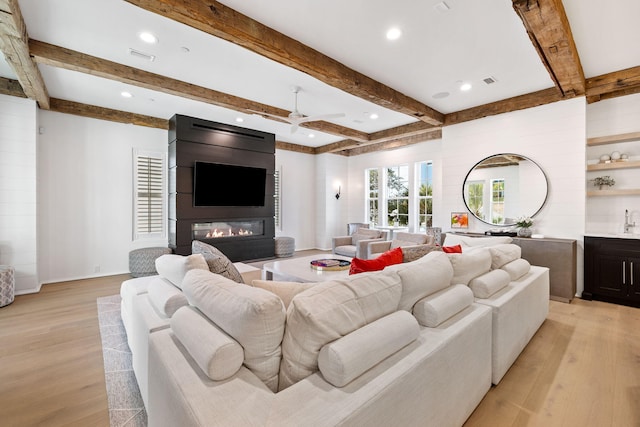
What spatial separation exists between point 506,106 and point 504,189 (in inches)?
50.8

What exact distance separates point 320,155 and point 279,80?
4.34 meters

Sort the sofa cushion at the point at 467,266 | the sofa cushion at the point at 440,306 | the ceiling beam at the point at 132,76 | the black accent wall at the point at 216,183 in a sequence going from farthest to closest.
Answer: the black accent wall at the point at 216,183, the ceiling beam at the point at 132,76, the sofa cushion at the point at 467,266, the sofa cushion at the point at 440,306

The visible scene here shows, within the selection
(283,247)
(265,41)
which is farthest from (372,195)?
(265,41)

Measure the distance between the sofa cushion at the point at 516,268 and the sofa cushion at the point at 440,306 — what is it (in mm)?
995

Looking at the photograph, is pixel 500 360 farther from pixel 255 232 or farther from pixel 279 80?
pixel 255 232

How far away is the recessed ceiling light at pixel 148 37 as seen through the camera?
2.92m

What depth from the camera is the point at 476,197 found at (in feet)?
16.6

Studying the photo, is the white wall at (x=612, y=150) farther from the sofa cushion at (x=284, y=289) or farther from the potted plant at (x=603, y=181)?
the sofa cushion at (x=284, y=289)

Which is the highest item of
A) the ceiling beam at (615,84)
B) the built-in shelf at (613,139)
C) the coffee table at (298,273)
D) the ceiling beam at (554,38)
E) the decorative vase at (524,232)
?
the ceiling beam at (615,84)

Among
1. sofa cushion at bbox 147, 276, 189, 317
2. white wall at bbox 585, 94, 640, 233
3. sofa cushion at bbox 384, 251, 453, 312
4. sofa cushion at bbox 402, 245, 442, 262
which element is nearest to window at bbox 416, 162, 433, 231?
white wall at bbox 585, 94, 640, 233

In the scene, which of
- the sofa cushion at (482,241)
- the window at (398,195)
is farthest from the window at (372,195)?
the sofa cushion at (482,241)

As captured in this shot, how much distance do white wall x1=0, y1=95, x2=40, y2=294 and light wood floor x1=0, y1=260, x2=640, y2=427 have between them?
99 centimetres

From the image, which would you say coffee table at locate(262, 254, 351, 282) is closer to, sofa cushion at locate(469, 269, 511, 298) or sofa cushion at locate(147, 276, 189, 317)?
sofa cushion at locate(469, 269, 511, 298)

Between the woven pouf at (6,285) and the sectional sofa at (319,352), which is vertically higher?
the sectional sofa at (319,352)
